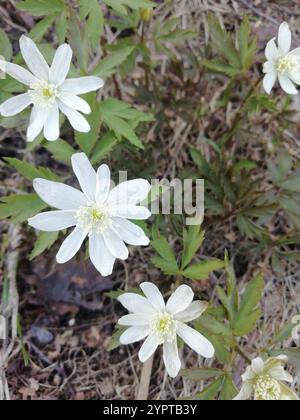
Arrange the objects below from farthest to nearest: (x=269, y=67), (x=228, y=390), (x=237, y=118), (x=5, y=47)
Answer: (x=237, y=118) < (x=269, y=67) < (x=5, y=47) < (x=228, y=390)

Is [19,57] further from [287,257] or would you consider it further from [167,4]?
[287,257]

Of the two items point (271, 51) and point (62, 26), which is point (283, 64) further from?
point (62, 26)

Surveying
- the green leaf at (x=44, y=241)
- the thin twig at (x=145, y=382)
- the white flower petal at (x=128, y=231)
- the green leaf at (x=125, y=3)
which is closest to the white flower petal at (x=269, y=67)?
the green leaf at (x=125, y=3)

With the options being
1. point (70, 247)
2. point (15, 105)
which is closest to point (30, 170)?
point (15, 105)

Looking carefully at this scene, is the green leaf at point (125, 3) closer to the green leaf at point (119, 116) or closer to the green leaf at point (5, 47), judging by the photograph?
the green leaf at point (119, 116)

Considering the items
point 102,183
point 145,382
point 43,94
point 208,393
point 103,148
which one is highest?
point 43,94
